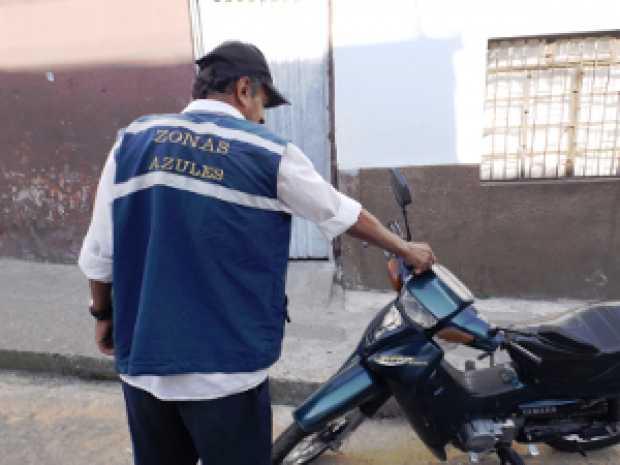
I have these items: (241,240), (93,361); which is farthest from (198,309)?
(93,361)

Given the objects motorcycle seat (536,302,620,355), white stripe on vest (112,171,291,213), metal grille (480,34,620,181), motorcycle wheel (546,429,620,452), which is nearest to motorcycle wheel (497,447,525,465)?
motorcycle wheel (546,429,620,452)

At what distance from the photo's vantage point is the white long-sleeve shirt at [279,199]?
4.79ft

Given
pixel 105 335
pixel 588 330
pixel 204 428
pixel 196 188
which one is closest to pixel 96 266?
pixel 105 335

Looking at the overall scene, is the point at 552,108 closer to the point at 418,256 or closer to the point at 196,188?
the point at 418,256

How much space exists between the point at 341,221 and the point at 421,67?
8.86 ft

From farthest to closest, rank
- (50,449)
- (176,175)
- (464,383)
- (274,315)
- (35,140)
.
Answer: (35,140)
(50,449)
(464,383)
(274,315)
(176,175)

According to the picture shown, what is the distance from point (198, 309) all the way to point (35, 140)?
153 inches

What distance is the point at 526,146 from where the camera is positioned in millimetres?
4145

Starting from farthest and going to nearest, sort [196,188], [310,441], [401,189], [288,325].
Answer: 1. [288,325]
2. [310,441]
3. [401,189]
4. [196,188]

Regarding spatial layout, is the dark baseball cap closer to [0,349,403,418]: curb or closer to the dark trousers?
the dark trousers

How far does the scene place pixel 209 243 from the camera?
4.63 ft

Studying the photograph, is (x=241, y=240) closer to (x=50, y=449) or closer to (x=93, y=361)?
(x=50, y=449)

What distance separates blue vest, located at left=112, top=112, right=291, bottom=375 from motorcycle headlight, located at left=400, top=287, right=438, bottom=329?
2.39ft

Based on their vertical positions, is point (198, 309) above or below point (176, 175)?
below
